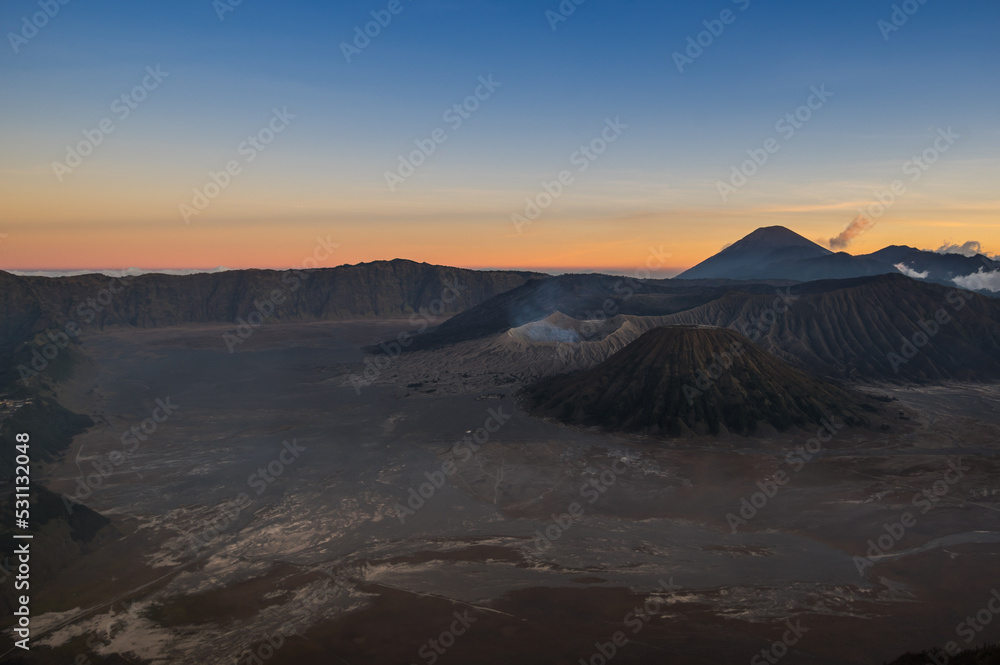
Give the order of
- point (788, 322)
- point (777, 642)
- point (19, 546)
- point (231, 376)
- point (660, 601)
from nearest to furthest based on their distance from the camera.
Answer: point (777, 642) < point (660, 601) < point (19, 546) < point (231, 376) < point (788, 322)

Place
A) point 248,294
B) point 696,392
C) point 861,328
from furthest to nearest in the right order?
point 248,294
point 861,328
point 696,392

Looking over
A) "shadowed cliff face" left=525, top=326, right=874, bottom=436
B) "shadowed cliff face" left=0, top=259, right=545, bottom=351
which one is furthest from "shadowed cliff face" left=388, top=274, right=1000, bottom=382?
"shadowed cliff face" left=0, top=259, right=545, bottom=351

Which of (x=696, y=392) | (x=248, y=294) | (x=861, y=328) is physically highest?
(x=248, y=294)

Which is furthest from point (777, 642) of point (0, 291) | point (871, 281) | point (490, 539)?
point (0, 291)

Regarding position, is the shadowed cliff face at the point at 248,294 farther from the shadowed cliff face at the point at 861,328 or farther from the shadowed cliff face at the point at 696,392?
the shadowed cliff face at the point at 696,392

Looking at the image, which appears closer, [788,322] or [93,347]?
[788,322]

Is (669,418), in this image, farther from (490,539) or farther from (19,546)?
(19,546)

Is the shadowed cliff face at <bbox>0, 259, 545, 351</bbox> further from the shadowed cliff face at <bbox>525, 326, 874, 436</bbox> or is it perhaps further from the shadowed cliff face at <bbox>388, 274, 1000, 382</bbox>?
the shadowed cliff face at <bbox>525, 326, 874, 436</bbox>

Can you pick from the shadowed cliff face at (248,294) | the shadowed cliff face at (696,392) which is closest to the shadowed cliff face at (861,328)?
the shadowed cliff face at (696,392)

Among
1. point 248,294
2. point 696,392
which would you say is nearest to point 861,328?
point 696,392

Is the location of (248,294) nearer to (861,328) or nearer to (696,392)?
Result: (696,392)
